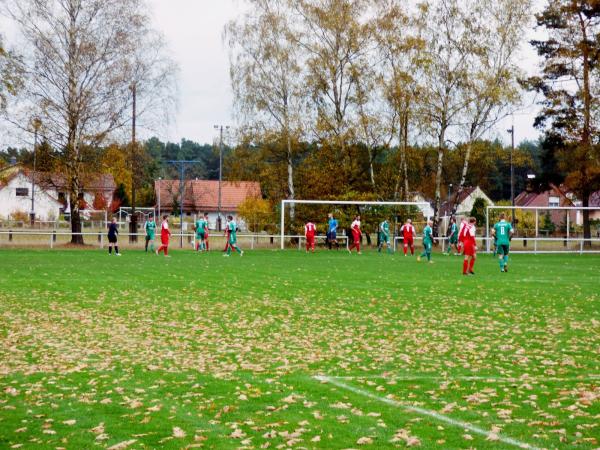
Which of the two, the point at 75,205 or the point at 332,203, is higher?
the point at 332,203

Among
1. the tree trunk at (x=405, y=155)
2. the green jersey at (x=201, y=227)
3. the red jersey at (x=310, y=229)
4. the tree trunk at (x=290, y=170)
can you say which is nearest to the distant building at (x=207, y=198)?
the tree trunk at (x=290, y=170)

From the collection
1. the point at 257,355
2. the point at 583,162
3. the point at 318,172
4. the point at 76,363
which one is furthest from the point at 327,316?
the point at 583,162

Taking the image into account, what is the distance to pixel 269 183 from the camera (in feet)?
160

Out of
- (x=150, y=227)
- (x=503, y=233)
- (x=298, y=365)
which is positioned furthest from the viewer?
(x=150, y=227)

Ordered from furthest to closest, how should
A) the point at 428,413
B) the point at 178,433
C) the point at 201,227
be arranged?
1. the point at 201,227
2. the point at 428,413
3. the point at 178,433

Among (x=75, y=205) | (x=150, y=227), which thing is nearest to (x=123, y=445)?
(x=150, y=227)

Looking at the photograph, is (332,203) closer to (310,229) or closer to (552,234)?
(310,229)

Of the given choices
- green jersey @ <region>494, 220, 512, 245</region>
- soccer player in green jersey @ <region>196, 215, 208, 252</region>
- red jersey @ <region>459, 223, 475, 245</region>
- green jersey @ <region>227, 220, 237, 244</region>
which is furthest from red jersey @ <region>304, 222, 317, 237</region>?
red jersey @ <region>459, 223, 475, 245</region>

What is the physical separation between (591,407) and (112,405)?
15.2ft

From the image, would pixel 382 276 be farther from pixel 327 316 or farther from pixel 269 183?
pixel 269 183

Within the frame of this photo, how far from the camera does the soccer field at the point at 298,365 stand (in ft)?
22.6

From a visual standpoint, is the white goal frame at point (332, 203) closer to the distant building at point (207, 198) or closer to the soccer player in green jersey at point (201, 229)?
the soccer player in green jersey at point (201, 229)

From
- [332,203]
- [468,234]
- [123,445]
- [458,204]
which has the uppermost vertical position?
[458,204]

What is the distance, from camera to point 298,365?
9992 millimetres
